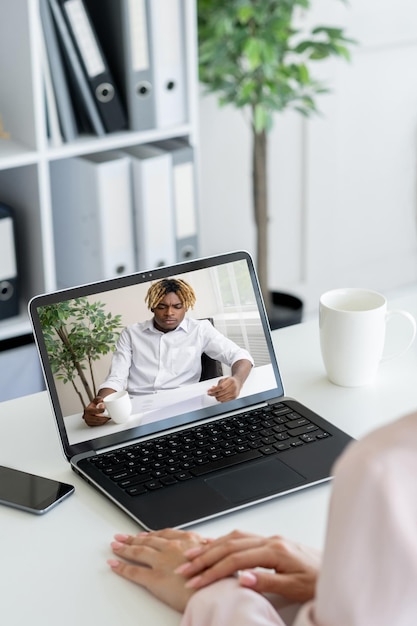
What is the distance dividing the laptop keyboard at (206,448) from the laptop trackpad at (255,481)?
0.02m

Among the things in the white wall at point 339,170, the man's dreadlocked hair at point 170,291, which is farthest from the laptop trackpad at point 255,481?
the white wall at point 339,170

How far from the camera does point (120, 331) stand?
125cm

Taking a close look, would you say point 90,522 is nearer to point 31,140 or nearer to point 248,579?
point 248,579

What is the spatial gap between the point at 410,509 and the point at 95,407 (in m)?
0.64

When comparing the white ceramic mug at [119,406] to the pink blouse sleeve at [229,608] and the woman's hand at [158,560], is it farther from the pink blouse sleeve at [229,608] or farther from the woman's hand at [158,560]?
the pink blouse sleeve at [229,608]

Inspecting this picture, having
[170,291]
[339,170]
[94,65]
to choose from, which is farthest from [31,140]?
[339,170]

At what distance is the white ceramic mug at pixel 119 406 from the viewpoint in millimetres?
1246

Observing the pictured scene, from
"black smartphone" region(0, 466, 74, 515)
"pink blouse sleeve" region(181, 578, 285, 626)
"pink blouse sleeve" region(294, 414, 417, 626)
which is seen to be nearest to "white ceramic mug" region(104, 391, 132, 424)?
"black smartphone" region(0, 466, 74, 515)

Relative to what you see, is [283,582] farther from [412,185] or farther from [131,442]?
[412,185]

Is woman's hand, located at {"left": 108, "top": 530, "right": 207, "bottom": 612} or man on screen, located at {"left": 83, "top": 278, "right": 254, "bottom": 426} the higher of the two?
man on screen, located at {"left": 83, "top": 278, "right": 254, "bottom": 426}

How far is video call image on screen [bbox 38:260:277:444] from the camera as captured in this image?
4.04 feet

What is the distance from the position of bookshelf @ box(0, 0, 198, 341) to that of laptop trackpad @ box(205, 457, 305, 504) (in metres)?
1.19

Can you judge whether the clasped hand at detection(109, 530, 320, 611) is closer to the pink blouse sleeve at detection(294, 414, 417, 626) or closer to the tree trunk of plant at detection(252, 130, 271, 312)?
the pink blouse sleeve at detection(294, 414, 417, 626)

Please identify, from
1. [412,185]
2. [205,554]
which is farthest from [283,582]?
[412,185]
